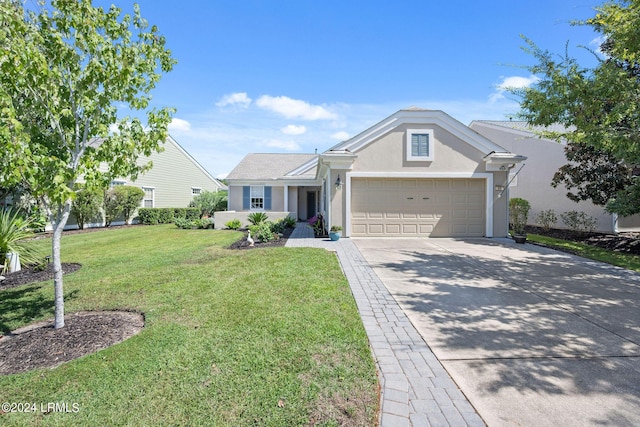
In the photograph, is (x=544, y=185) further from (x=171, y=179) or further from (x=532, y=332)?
(x=171, y=179)

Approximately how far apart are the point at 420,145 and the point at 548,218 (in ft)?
28.6

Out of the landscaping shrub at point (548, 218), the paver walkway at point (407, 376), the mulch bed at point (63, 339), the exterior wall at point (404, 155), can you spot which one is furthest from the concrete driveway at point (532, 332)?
the landscaping shrub at point (548, 218)

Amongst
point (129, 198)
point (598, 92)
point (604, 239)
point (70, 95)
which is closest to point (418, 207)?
point (598, 92)

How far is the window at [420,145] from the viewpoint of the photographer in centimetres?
1184

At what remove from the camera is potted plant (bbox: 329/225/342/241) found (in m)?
11.3

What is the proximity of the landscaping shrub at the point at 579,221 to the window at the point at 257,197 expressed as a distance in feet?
55.1

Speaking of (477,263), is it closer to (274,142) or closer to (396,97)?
(396,97)

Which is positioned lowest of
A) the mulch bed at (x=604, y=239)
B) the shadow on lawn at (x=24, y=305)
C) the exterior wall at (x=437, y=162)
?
the shadow on lawn at (x=24, y=305)

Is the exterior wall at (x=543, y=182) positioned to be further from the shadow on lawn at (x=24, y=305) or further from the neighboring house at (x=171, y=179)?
the neighboring house at (x=171, y=179)

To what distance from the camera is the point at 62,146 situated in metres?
3.81

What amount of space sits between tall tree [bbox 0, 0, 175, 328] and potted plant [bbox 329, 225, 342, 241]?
26.1ft

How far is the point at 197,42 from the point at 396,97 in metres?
9.11

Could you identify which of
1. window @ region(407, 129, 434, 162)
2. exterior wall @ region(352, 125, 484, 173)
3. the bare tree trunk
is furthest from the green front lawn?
the bare tree trunk

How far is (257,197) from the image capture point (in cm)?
2016
